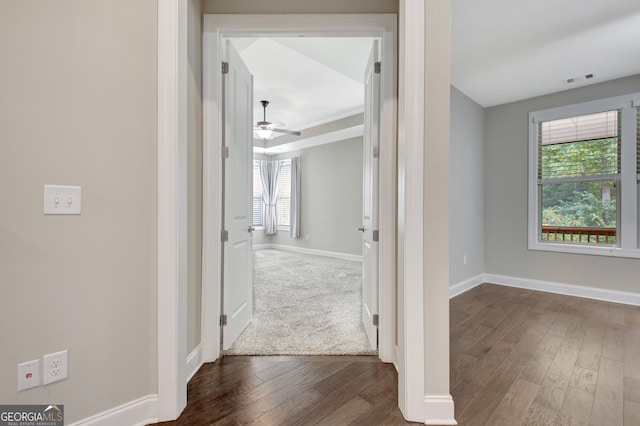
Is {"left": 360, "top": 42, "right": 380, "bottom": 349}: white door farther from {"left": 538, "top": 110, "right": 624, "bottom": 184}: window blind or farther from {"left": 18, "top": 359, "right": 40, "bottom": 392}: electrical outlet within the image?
{"left": 538, "top": 110, "right": 624, "bottom": 184}: window blind

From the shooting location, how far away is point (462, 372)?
1.95 metres

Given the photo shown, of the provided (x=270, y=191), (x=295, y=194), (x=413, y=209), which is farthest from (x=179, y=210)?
(x=270, y=191)

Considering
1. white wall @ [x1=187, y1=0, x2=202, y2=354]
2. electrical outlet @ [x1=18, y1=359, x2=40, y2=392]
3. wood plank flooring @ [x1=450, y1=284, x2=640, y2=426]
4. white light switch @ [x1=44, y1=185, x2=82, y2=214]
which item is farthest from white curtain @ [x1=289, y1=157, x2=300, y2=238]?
electrical outlet @ [x1=18, y1=359, x2=40, y2=392]

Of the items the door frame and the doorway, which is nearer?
the door frame

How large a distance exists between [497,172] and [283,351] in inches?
162

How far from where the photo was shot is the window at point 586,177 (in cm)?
339

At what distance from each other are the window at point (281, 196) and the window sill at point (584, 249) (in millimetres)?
5495

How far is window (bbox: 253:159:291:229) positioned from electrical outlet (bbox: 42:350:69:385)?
653cm

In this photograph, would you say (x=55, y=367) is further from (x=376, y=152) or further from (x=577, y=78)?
(x=577, y=78)

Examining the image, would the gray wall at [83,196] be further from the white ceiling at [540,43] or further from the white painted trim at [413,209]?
the white ceiling at [540,43]

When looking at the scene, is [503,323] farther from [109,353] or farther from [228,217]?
[109,353]

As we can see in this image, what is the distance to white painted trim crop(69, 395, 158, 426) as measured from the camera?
133cm

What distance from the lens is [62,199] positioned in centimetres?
124

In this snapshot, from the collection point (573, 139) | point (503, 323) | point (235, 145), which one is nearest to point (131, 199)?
point (235, 145)
